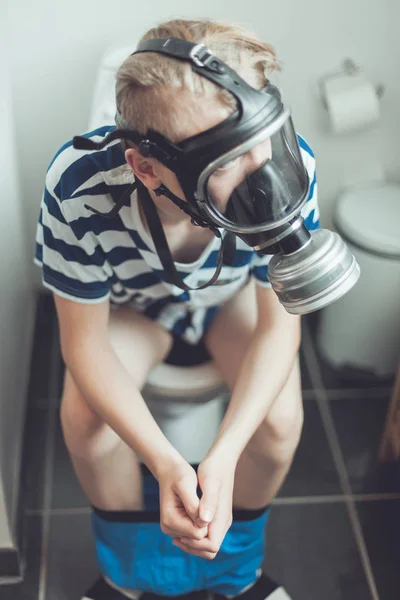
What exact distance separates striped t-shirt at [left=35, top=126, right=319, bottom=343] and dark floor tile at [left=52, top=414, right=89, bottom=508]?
1.76 ft

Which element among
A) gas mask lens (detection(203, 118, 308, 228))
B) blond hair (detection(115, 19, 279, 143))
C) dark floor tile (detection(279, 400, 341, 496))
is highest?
blond hair (detection(115, 19, 279, 143))

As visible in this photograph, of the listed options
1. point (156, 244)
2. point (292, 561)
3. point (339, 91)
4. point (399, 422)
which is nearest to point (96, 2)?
point (339, 91)

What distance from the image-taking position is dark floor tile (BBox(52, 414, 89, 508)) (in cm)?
163

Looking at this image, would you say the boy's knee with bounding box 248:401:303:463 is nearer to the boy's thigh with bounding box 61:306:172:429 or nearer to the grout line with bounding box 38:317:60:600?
the boy's thigh with bounding box 61:306:172:429

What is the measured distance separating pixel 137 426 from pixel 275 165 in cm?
49

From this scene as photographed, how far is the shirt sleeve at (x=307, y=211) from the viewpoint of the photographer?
111 centimetres

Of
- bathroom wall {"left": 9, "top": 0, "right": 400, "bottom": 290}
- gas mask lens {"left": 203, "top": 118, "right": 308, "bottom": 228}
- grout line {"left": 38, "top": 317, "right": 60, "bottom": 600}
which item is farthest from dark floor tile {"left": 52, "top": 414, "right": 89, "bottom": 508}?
gas mask lens {"left": 203, "top": 118, "right": 308, "bottom": 228}

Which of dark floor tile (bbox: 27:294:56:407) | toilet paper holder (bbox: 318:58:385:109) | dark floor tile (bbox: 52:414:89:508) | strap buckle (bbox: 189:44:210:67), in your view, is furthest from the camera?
dark floor tile (bbox: 27:294:56:407)

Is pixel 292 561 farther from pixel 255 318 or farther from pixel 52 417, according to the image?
pixel 52 417

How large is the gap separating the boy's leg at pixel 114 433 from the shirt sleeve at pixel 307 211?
24cm

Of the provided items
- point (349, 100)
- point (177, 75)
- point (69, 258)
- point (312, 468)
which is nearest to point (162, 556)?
point (312, 468)

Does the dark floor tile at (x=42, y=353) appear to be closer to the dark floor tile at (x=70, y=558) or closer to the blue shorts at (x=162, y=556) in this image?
the dark floor tile at (x=70, y=558)

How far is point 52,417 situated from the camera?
1.83 meters

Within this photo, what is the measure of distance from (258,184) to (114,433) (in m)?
0.60
